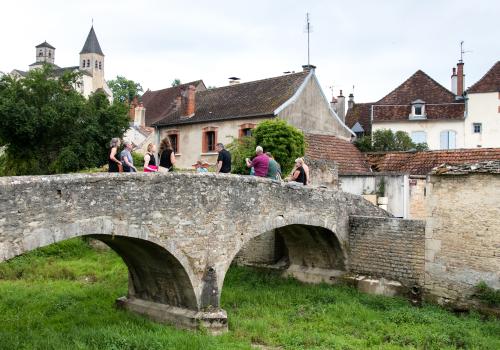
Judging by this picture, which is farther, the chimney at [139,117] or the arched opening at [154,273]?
the chimney at [139,117]

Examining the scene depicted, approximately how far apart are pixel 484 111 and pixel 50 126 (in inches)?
976

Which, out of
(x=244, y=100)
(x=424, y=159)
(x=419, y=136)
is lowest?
(x=424, y=159)

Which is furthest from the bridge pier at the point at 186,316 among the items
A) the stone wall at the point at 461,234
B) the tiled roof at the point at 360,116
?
the tiled roof at the point at 360,116

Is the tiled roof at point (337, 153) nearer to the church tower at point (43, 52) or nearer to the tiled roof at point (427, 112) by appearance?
the tiled roof at point (427, 112)

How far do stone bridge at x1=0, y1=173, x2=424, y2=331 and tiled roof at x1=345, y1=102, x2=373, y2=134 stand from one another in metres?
24.3

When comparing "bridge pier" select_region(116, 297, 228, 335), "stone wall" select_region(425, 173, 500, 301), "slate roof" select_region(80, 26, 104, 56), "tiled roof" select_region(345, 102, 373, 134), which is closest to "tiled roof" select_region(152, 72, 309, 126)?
"stone wall" select_region(425, 173, 500, 301)

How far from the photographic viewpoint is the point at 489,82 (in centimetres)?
3266

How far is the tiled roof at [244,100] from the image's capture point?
23422 mm

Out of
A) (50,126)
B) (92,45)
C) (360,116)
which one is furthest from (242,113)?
(92,45)

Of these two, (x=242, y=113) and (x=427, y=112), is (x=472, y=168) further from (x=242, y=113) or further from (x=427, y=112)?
(x=427, y=112)

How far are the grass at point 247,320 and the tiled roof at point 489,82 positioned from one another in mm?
23193

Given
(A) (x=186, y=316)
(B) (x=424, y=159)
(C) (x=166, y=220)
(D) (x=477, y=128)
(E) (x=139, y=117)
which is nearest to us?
(C) (x=166, y=220)

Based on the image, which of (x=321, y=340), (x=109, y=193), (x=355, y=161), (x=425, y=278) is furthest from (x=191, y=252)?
(x=355, y=161)

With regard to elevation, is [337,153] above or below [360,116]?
below
